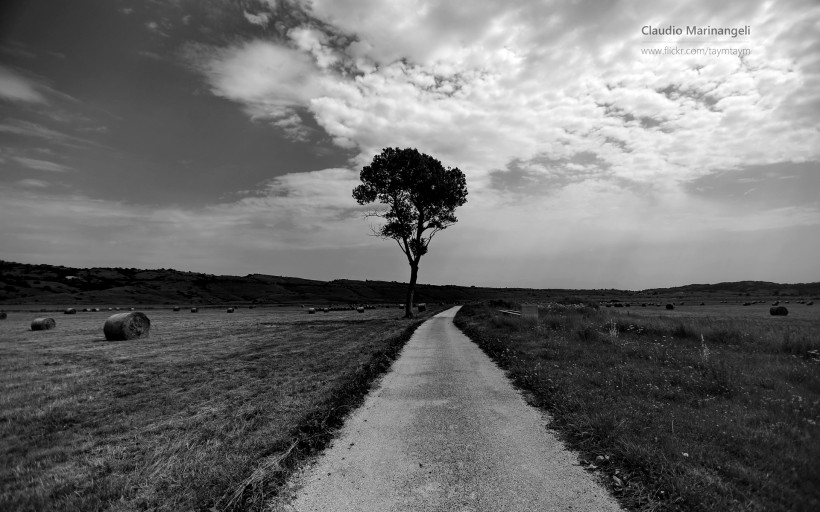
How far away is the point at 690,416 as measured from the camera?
787cm

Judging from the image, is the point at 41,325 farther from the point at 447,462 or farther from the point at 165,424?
the point at 447,462

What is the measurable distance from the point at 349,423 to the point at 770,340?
17.4 metres

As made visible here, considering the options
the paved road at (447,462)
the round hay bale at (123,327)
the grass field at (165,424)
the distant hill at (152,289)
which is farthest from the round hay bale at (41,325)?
the distant hill at (152,289)

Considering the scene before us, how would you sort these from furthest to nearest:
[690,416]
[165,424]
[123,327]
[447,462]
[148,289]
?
[148,289] → [123,327] → [165,424] → [690,416] → [447,462]

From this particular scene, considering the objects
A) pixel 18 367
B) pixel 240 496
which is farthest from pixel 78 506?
pixel 18 367

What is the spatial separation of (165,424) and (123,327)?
815 inches

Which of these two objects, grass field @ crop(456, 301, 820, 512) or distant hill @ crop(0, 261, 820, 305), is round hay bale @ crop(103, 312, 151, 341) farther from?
distant hill @ crop(0, 261, 820, 305)

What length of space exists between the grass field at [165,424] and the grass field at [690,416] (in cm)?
461

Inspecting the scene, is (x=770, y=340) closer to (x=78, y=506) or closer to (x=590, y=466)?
(x=590, y=466)

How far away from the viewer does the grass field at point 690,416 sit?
5117 millimetres

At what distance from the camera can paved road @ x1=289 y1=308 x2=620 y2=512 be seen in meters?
4.97

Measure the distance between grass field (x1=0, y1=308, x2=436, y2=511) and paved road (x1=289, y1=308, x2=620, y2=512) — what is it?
2.23 feet

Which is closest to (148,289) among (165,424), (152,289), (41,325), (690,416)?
(152,289)

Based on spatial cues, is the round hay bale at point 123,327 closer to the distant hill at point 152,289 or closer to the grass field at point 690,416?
the grass field at point 690,416
